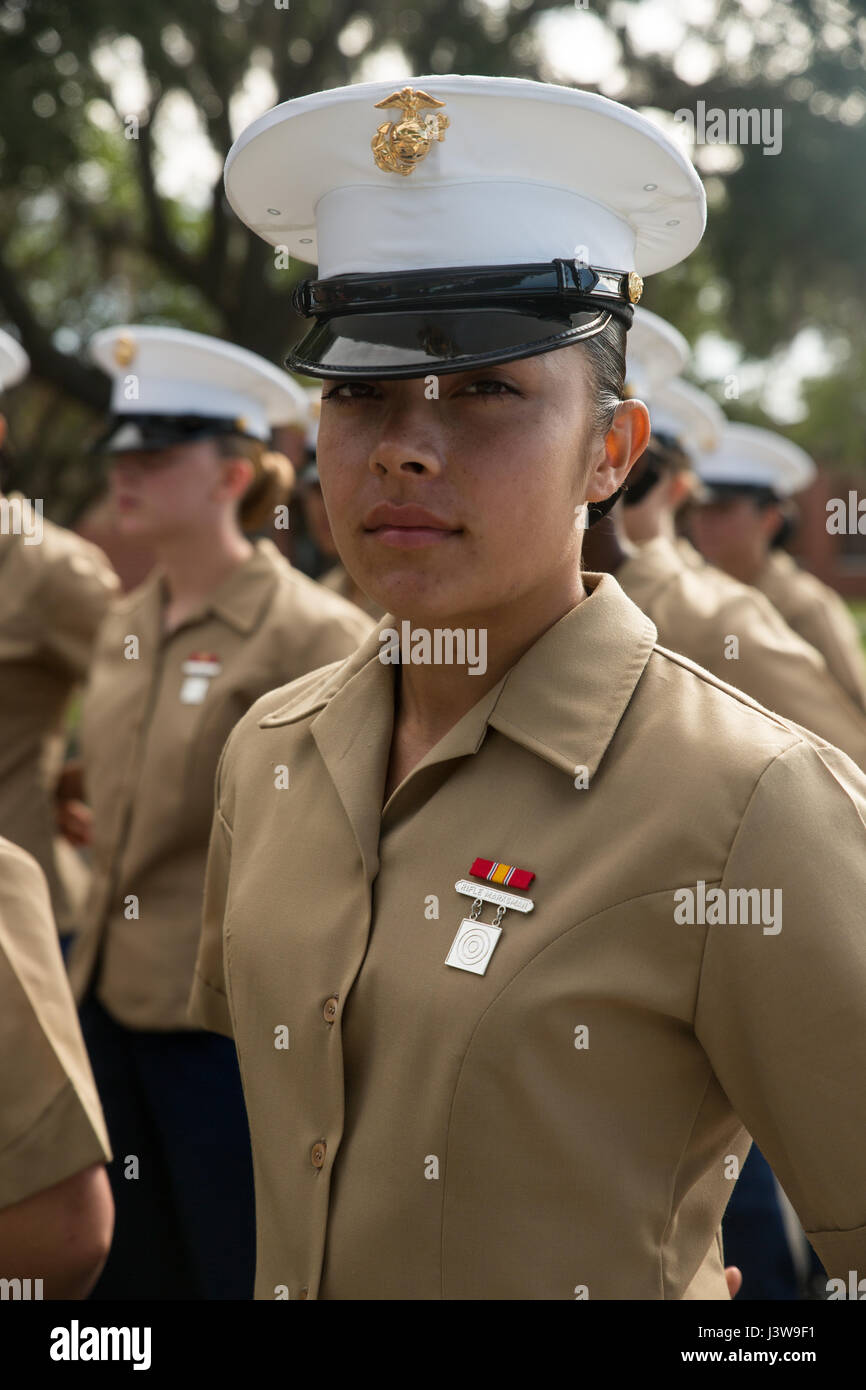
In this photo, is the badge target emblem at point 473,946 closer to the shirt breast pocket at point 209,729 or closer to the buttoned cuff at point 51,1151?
the buttoned cuff at point 51,1151

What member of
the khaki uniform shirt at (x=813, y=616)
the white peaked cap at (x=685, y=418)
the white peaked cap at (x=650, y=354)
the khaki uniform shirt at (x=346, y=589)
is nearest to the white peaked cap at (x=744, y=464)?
the khaki uniform shirt at (x=813, y=616)

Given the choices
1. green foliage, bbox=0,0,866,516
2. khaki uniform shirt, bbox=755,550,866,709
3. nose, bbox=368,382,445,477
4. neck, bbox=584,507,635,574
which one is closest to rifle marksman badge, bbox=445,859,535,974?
nose, bbox=368,382,445,477

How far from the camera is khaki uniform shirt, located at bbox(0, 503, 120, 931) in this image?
4.54 m

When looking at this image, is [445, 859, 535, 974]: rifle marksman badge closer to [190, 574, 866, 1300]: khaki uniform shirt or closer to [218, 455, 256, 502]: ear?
[190, 574, 866, 1300]: khaki uniform shirt

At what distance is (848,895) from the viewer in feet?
4.79

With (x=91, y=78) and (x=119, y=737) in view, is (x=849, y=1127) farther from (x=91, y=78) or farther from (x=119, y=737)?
(x=91, y=78)

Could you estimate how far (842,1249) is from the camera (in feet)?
4.88

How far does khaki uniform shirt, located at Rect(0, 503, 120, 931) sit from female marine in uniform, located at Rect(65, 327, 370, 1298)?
1.48ft

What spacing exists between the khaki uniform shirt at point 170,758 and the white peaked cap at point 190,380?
526 millimetres

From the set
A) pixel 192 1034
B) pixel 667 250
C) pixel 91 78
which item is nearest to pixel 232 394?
pixel 192 1034

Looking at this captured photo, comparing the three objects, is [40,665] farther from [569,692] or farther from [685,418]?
[569,692]

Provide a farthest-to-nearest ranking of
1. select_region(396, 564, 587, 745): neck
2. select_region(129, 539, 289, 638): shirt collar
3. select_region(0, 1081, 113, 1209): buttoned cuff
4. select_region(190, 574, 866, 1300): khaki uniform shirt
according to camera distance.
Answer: select_region(129, 539, 289, 638): shirt collar < select_region(0, 1081, 113, 1209): buttoned cuff < select_region(396, 564, 587, 745): neck < select_region(190, 574, 866, 1300): khaki uniform shirt

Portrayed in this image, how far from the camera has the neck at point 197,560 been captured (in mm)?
4117
